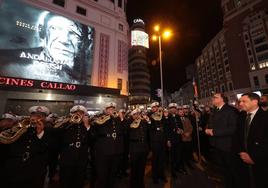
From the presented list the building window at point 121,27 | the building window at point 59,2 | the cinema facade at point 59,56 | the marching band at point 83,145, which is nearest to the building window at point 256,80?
the cinema facade at point 59,56

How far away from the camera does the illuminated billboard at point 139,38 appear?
216 ft

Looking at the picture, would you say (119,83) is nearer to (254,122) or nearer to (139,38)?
(254,122)

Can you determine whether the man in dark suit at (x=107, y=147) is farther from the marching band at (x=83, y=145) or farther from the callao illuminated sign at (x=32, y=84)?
the callao illuminated sign at (x=32, y=84)

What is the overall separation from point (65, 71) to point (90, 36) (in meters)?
8.68

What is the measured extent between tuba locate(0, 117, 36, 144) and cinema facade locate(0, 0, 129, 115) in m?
18.8

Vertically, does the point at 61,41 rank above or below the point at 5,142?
above

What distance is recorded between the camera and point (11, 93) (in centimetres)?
1794

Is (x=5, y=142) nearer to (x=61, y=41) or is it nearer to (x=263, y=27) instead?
(x=61, y=41)

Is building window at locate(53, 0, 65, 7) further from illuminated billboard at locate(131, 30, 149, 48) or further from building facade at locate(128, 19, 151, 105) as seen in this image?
building facade at locate(128, 19, 151, 105)

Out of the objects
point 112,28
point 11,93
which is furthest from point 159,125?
point 112,28

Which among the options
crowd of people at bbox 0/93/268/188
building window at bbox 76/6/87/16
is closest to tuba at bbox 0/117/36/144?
crowd of people at bbox 0/93/268/188

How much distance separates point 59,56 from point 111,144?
2412 centimetres

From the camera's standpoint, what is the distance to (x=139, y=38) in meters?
66.2

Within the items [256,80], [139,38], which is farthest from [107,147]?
[139,38]
